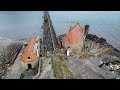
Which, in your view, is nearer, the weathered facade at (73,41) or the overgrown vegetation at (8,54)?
the weathered facade at (73,41)

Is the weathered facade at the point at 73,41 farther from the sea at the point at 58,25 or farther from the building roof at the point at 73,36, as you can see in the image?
the sea at the point at 58,25

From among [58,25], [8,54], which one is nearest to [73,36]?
[8,54]

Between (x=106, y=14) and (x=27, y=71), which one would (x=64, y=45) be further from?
(x=106, y=14)

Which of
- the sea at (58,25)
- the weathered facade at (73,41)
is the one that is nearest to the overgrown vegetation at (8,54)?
the weathered facade at (73,41)

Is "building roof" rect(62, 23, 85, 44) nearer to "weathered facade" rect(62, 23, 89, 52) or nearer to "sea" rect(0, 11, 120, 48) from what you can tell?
"weathered facade" rect(62, 23, 89, 52)

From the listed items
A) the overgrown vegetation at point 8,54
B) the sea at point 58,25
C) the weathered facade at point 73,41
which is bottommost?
the overgrown vegetation at point 8,54

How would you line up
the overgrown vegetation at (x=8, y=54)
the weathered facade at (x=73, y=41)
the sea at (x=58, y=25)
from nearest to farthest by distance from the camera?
the weathered facade at (x=73, y=41), the overgrown vegetation at (x=8, y=54), the sea at (x=58, y=25)

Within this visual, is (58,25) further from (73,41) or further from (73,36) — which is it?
(73,41)

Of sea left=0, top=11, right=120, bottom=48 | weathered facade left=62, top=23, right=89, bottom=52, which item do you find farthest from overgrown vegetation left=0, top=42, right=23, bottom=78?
sea left=0, top=11, right=120, bottom=48
